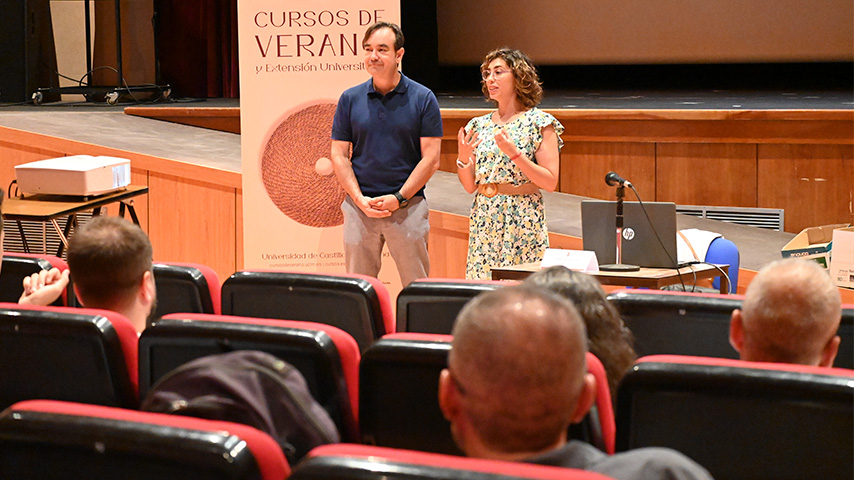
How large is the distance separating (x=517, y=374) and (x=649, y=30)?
6.98 metres

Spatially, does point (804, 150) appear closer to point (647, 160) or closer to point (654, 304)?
point (647, 160)

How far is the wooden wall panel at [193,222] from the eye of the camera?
16.5 ft

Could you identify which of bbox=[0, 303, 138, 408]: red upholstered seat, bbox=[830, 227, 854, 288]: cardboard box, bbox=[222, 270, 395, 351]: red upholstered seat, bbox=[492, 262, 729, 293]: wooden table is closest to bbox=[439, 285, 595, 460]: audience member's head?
bbox=[0, 303, 138, 408]: red upholstered seat

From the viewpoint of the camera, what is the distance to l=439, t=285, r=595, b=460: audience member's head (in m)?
1.07

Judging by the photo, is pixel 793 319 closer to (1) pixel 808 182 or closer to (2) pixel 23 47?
(1) pixel 808 182

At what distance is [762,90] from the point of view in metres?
7.04

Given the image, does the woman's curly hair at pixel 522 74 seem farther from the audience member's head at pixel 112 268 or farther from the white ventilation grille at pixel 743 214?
the audience member's head at pixel 112 268

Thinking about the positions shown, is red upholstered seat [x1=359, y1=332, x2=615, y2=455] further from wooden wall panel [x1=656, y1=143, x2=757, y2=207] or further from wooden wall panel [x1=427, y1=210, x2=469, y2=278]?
wooden wall panel [x1=656, y1=143, x2=757, y2=207]

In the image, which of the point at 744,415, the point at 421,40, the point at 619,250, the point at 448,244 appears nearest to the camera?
the point at 744,415

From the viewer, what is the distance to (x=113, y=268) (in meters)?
1.92

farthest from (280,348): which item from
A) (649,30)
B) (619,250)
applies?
(649,30)

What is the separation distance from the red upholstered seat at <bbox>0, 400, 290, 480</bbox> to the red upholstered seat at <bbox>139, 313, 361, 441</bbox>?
407 millimetres

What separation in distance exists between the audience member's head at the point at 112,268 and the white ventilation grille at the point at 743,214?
4.03m

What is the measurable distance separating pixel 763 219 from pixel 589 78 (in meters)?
3.52
